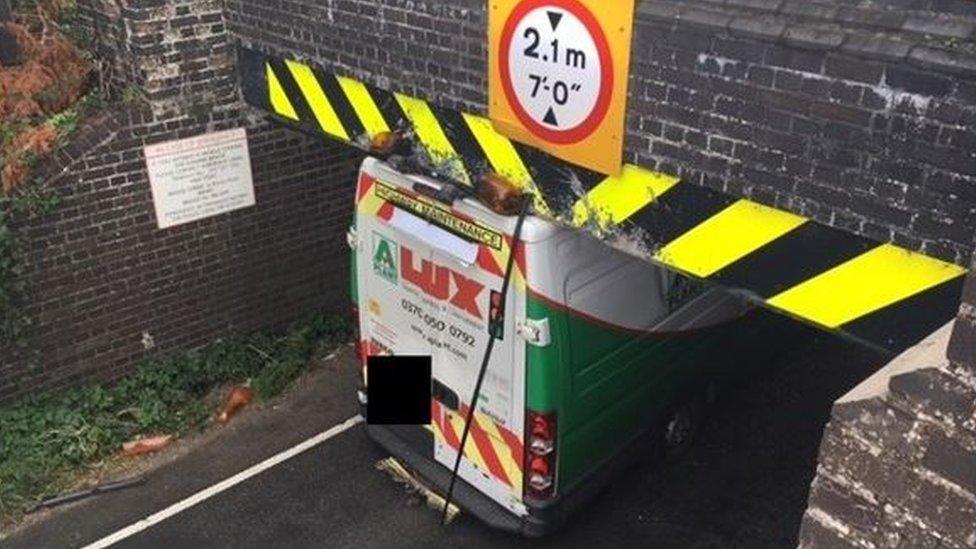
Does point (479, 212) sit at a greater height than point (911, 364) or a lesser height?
lesser

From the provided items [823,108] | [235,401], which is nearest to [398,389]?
[235,401]

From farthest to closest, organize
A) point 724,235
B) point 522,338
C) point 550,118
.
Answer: point 522,338 → point 550,118 → point 724,235

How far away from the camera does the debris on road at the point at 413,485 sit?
6438 millimetres

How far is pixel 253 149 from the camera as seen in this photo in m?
7.74

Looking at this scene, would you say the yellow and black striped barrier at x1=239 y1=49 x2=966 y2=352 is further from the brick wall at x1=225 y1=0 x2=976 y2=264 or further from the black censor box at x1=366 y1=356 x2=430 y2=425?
the black censor box at x1=366 y1=356 x2=430 y2=425

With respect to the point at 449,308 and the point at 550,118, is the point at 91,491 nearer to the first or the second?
the point at 449,308

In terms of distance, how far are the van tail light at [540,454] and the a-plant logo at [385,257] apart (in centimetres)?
124

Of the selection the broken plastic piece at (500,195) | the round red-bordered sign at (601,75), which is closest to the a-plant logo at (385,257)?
the broken plastic piece at (500,195)

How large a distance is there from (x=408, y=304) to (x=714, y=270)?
229 centimetres

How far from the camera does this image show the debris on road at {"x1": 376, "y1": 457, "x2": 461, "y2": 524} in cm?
644

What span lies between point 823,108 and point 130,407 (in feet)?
19.3

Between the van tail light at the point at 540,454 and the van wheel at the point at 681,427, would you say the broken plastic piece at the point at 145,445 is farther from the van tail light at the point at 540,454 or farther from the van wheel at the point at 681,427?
the van wheel at the point at 681,427

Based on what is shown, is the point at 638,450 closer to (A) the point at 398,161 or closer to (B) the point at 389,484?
(B) the point at 389,484

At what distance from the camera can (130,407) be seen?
24.7 feet
